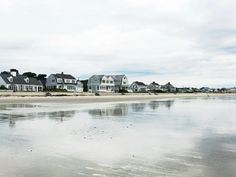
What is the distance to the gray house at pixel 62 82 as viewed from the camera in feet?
328

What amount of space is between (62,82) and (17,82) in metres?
18.1

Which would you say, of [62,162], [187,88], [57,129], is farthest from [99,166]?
[187,88]

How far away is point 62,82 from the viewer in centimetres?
10100

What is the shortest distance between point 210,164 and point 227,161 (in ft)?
2.87

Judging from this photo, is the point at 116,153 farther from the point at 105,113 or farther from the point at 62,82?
the point at 62,82

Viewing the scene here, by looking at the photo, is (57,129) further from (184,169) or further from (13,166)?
(184,169)

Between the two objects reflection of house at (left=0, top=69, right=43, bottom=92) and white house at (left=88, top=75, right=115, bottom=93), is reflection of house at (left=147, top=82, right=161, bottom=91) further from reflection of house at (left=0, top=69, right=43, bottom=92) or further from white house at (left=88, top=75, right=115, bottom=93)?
reflection of house at (left=0, top=69, right=43, bottom=92)

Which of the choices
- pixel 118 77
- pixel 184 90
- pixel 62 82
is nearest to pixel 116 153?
pixel 62 82

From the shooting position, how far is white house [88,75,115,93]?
10875 centimetres

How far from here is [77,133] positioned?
651 inches

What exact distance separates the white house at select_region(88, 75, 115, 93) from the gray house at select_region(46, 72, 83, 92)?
6406 millimetres

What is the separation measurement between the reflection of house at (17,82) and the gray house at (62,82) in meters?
7.11

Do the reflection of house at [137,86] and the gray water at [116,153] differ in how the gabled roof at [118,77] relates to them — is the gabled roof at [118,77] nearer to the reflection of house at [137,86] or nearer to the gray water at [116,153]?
the reflection of house at [137,86]

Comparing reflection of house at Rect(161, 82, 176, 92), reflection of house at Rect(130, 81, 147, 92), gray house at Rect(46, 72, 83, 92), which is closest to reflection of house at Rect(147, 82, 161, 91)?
reflection of house at Rect(161, 82, 176, 92)
